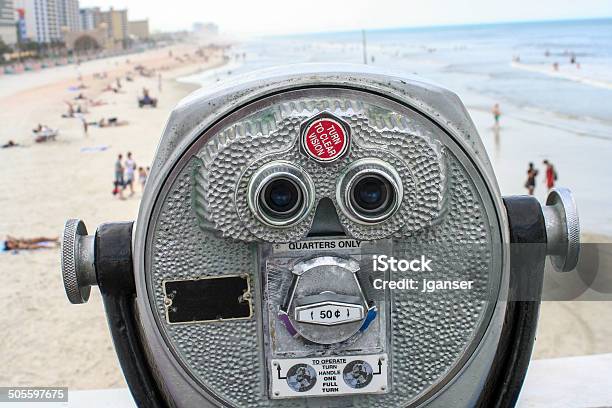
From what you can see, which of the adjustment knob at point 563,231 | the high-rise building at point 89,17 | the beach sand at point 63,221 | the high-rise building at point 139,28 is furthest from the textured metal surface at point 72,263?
the high-rise building at point 139,28

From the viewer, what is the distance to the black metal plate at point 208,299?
4.43 ft

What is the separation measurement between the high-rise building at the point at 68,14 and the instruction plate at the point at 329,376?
113135 mm

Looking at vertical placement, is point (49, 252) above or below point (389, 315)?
below

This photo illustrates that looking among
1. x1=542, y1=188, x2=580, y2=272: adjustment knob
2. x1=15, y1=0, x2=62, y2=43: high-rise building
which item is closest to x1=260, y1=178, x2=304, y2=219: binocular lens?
x1=542, y1=188, x2=580, y2=272: adjustment knob

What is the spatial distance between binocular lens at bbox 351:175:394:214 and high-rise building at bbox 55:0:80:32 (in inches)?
4456

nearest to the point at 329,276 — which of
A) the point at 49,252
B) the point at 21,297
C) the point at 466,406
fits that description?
the point at 466,406

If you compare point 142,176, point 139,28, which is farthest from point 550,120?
point 139,28

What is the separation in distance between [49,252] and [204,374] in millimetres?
8015

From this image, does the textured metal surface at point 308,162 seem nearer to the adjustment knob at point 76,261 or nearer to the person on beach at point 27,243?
the adjustment knob at point 76,261

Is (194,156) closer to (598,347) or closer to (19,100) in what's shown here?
(598,347)

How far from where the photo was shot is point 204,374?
1.39 meters

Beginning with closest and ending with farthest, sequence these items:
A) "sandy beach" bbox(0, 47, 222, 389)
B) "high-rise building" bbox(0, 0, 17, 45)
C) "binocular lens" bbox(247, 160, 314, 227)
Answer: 1. "binocular lens" bbox(247, 160, 314, 227)
2. "sandy beach" bbox(0, 47, 222, 389)
3. "high-rise building" bbox(0, 0, 17, 45)

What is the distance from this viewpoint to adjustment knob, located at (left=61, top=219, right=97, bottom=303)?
4.60 ft

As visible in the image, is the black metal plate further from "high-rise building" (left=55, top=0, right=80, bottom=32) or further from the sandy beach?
"high-rise building" (left=55, top=0, right=80, bottom=32)
